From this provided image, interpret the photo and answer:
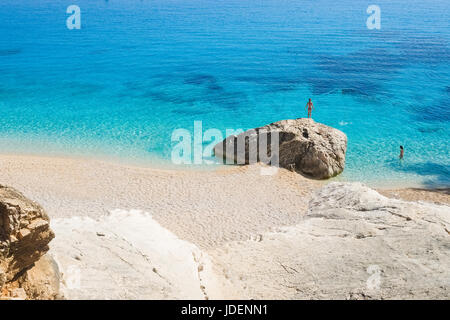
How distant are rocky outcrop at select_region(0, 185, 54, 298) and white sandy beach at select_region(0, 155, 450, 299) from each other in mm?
1200

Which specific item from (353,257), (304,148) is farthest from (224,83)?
(353,257)

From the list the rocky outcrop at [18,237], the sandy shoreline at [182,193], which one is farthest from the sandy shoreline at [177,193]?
the rocky outcrop at [18,237]

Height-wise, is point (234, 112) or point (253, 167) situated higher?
point (234, 112)

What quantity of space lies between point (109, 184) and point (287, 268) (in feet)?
38.0

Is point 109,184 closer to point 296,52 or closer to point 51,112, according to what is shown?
point 51,112

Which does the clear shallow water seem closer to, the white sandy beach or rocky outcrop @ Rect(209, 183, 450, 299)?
the white sandy beach

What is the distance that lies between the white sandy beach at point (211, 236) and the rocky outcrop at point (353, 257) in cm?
4

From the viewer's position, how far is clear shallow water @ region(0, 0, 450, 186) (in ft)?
92.2

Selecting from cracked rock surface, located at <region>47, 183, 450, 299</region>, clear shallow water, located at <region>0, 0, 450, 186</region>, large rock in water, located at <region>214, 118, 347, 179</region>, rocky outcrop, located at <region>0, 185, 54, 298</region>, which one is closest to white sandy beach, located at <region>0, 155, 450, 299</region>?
cracked rock surface, located at <region>47, 183, 450, 299</region>

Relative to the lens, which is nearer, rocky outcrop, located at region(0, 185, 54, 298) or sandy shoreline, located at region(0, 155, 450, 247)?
rocky outcrop, located at region(0, 185, 54, 298)

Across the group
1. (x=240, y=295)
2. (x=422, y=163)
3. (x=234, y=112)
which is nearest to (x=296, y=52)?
(x=234, y=112)

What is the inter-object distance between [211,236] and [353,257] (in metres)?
6.10

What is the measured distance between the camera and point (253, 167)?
23.9m

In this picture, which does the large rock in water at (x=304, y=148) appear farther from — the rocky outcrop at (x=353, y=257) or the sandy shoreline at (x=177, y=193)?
the rocky outcrop at (x=353, y=257)
